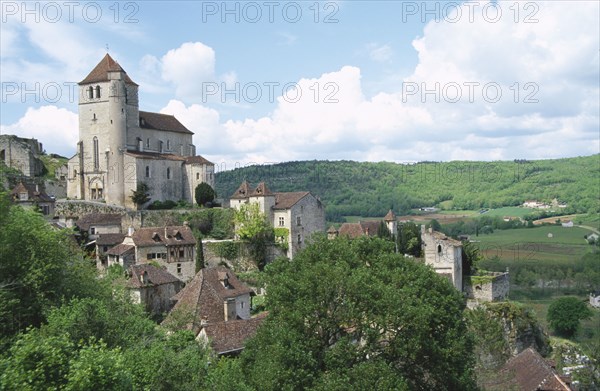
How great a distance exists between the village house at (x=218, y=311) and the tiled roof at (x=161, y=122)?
2440 centimetres

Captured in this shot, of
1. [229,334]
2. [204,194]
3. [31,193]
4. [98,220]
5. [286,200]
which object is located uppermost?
[31,193]

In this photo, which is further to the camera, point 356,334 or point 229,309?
point 229,309

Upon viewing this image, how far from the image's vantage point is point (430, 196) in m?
159

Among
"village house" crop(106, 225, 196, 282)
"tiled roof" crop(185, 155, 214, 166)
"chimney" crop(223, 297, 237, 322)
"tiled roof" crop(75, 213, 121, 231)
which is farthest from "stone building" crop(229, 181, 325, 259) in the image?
"chimney" crop(223, 297, 237, 322)

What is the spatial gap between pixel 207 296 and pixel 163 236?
1081 centimetres

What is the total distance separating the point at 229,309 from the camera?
41.8m

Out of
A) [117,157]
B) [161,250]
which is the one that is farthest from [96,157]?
[161,250]

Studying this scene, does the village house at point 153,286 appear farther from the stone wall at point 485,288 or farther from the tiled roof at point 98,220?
the stone wall at point 485,288

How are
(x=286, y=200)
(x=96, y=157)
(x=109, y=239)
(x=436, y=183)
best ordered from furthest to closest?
(x=436, y=183)
(x=96, y=157)
(x=286, y=200)
(x=109, y=239)

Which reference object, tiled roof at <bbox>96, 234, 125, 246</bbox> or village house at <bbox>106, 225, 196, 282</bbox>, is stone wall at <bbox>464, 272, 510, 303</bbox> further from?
tiled roof at <bbox>96, 234, 125, 246</bbox>

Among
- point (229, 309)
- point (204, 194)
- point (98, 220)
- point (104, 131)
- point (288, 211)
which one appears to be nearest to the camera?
point (229, 309)

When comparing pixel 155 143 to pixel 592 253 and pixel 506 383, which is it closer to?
pixel 506 383

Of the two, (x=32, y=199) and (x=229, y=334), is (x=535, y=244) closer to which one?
(x=32, y=199)

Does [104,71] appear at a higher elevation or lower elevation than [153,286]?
higher
